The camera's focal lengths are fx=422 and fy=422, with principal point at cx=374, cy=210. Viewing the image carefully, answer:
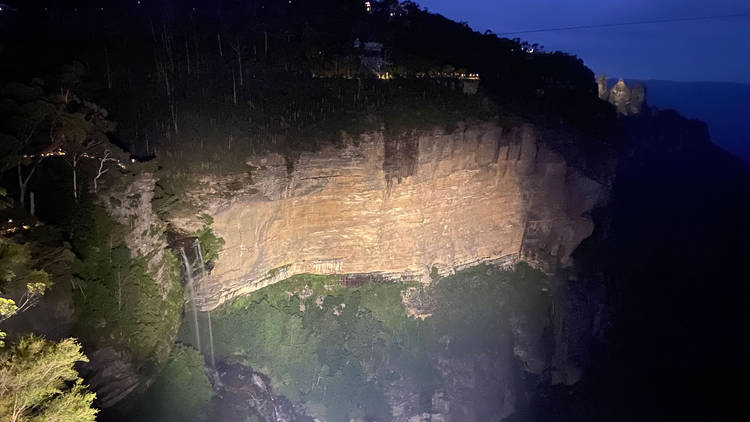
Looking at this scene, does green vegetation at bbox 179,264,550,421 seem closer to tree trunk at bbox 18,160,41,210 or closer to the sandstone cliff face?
the sandstone cliff face

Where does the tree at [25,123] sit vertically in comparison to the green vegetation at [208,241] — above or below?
above

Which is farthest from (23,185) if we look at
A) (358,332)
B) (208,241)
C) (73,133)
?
(358,332)

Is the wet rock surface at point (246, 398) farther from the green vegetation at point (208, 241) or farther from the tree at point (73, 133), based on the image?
the tree at point (73, 133)

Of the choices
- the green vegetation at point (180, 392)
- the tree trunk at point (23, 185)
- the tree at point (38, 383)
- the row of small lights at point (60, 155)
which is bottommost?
the green vegetation at point (180, 392)

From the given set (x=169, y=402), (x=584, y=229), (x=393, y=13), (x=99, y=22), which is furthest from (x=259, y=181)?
(x=393, y=13)

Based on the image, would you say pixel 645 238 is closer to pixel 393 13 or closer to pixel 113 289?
pixel 393 13

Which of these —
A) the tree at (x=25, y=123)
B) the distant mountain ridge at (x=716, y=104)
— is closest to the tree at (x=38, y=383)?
the tree at (x=25, y=123)
